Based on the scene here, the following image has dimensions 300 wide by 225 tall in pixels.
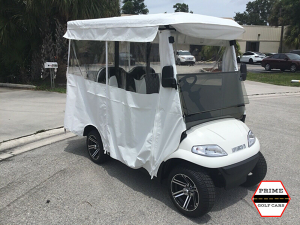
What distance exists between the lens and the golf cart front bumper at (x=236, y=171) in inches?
128

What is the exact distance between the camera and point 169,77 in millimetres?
3391

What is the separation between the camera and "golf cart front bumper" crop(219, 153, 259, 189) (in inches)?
→ 128

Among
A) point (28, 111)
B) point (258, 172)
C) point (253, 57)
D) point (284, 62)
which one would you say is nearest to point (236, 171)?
point (258, 172)

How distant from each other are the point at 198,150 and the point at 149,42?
4.92ft

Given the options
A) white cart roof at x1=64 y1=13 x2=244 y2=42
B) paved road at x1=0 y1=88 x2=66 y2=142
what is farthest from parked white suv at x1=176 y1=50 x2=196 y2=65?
paved road at x1=0 y1=88 x2=66 y2=142

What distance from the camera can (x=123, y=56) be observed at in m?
4.26

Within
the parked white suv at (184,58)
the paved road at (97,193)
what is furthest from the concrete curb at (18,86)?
the parked white suv at (184,58)

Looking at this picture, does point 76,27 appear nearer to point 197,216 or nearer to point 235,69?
point 235,69

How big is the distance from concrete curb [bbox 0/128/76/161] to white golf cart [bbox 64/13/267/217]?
1751mm

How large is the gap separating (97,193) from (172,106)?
5.30 ft

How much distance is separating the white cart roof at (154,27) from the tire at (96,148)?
5.10ft

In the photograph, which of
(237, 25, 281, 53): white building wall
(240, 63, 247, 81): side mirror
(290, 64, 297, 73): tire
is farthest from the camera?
Answer: (237, 25, 281, 53): white building wall

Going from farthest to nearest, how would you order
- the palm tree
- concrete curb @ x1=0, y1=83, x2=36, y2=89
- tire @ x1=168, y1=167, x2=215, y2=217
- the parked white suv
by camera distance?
concrete curb @ x1=0, y1=83, x2=36, y2=89, the palm tree, the parked white suv, tire @ x1=168, y1=167, x2=215, y2=217

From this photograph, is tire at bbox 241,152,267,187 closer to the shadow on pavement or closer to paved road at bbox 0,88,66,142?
the shadow on pavement
